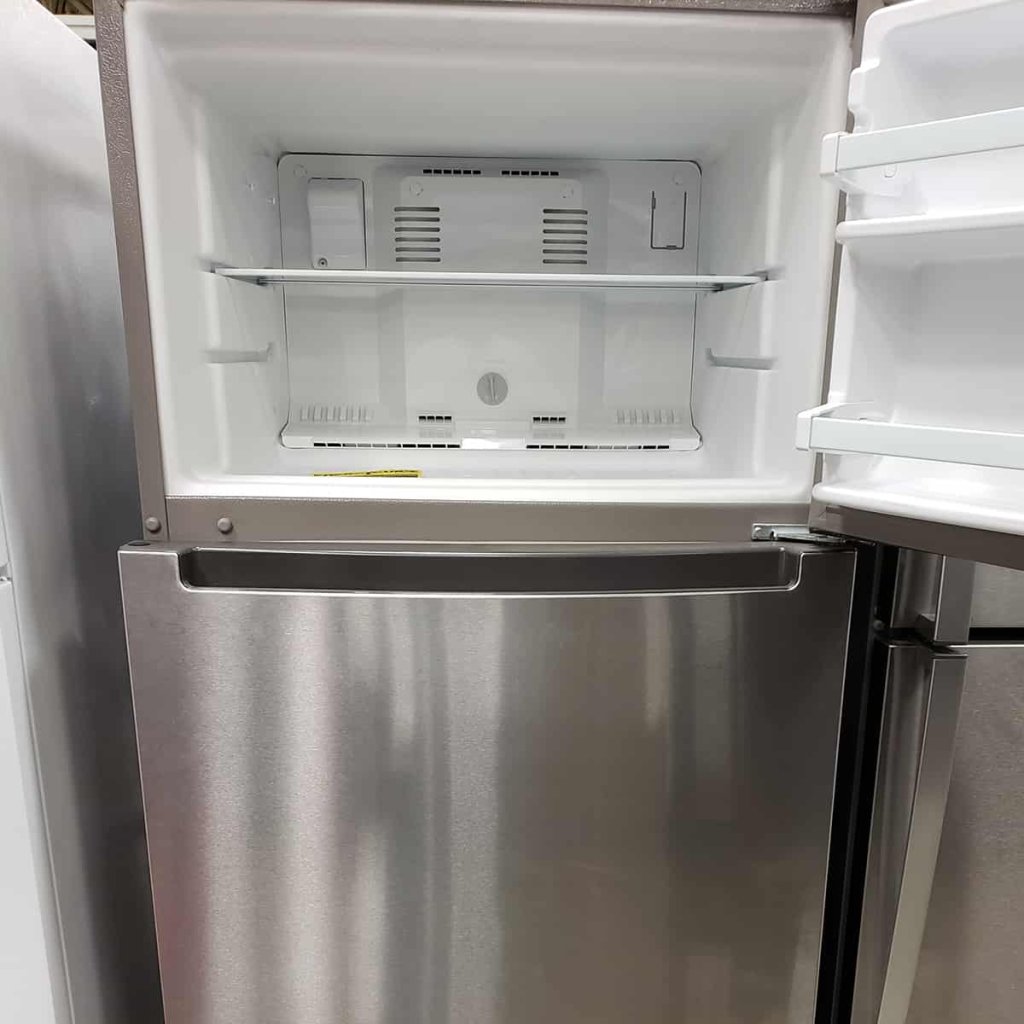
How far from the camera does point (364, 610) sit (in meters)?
0.79

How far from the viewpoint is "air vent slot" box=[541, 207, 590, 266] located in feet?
3.48

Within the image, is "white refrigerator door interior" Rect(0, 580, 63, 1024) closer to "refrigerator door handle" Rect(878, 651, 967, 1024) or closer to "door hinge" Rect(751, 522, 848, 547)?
"door hinge" Rect(751, 522, 848, 547)

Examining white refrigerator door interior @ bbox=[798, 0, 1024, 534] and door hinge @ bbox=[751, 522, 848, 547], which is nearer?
white refrigerator door interior @ bbox=[798, 0, 1024, 534]

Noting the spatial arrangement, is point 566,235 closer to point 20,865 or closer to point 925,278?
point 925,278

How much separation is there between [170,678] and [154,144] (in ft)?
1.83

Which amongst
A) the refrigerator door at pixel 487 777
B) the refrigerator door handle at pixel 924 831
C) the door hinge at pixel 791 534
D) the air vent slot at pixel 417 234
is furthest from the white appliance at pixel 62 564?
the refrigerator door handle at pixel 924 831

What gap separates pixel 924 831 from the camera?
81 cm

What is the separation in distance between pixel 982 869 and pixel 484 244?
3.23 ft

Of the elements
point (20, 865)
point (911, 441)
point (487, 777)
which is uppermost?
point (911, 441)

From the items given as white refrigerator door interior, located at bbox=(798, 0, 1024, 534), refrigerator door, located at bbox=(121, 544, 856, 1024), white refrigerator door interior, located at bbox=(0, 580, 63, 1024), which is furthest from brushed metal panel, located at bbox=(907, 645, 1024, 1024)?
white refrigerator door interior, located at bbox=(0, 580, 63, 1024)

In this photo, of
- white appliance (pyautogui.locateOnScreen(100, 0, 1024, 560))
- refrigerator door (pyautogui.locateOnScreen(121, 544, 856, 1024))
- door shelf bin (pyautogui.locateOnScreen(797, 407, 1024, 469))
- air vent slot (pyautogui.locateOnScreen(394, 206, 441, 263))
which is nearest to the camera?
door shelf bin (pyautogui.locateOnScreen(797, 407, 1024, 469))

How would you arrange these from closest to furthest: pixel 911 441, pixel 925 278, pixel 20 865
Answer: pixel 911 441, pixel 925 278, pixel 20 865

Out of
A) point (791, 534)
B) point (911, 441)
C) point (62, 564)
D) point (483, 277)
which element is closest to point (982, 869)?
point (791, 534)

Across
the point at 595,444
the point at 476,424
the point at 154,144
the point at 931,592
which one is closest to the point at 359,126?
the point at 154,144
